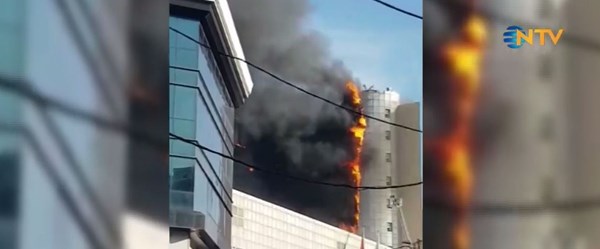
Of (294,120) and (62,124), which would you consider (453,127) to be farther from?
(62,124)

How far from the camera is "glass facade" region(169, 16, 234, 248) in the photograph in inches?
90.7

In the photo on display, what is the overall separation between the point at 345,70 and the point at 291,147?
280mm

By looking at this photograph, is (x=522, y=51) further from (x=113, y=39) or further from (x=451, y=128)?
(x=113, y=39)

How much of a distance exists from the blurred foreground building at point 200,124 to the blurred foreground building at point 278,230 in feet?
0.12

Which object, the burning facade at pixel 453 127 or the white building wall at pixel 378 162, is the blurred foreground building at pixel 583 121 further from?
the white building wall at pixel 378 162

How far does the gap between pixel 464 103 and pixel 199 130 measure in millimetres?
748

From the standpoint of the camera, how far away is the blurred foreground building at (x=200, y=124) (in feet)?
7.54

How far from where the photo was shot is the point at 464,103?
2369 millimetres

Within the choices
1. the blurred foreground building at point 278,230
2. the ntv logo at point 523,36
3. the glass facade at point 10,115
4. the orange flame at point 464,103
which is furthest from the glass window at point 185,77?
the ntv logo at point 523,36

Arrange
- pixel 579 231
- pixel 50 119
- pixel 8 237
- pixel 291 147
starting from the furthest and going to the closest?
pixel 291 147 → pixel 579 231 → pixel 50 119 → pixel 8 237

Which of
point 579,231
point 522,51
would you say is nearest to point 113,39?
point 522,51

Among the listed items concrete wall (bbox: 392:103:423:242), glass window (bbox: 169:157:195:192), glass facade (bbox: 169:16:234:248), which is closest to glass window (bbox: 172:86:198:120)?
glass facade (bbox: 169:16:234:248)

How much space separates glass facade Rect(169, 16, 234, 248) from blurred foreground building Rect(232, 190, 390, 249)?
Result: 0.14ft

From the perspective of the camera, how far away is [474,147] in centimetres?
235
